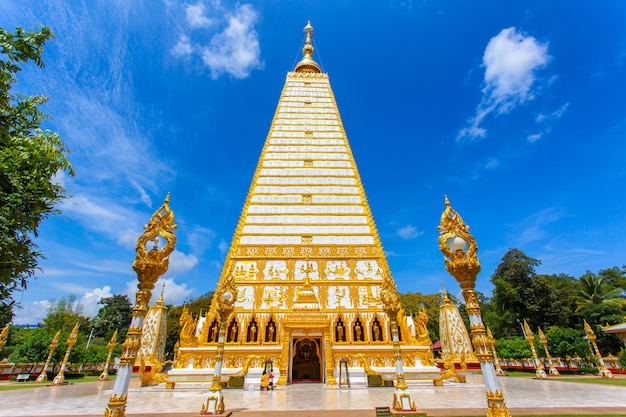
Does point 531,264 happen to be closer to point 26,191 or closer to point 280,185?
point 280,185

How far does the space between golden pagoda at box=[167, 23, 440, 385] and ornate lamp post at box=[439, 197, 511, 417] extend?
4.43m

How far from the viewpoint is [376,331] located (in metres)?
16.4

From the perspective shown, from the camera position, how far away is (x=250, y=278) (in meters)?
18.7

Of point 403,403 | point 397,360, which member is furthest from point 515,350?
point 403,403

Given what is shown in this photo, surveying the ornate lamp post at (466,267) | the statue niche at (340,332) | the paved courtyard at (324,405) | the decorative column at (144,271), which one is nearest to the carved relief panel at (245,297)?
the statue niche at (340,332)

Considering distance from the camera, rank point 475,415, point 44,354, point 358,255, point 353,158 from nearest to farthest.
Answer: point 475,415, point 358,255, point 44,354, point 353,158

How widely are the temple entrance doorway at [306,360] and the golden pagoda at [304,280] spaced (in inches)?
2.1

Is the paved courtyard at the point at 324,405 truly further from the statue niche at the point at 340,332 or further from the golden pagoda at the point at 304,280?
the statue niche at the point at 340,332

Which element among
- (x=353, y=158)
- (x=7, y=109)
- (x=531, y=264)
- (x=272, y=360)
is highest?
(x=353, y=158)

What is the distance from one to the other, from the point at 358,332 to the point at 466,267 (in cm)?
1139

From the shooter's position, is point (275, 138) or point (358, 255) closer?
point (358, 255)

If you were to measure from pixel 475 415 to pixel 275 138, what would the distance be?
24.6m

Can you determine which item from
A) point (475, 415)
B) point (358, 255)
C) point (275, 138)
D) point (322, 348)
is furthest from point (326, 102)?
point (475, 415)

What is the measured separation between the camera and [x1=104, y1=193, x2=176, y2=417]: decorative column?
17.6ft
